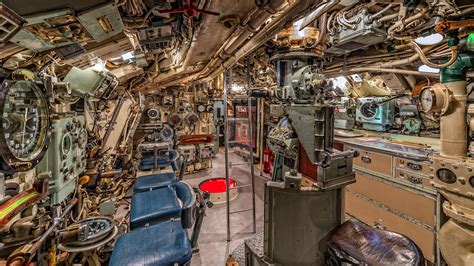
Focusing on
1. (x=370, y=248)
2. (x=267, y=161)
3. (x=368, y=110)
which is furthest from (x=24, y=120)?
(x=267, y=161)

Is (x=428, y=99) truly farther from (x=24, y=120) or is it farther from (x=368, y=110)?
(x=368, y=110)

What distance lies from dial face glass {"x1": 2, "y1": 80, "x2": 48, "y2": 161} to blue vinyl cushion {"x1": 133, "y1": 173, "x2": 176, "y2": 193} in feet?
5.69

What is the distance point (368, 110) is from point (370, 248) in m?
3.71

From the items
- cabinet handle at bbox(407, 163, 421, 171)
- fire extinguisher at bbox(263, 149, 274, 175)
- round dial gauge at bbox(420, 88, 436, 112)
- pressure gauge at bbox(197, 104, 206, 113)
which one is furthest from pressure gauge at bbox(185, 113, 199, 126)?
round dial gauge at bbox(420, 88, 436, 112)

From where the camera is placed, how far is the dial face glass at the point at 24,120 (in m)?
1.37

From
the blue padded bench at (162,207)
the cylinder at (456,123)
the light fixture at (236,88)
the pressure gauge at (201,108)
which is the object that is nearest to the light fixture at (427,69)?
the cylinder at (456,123)

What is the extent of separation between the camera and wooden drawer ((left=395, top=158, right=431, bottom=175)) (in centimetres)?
249

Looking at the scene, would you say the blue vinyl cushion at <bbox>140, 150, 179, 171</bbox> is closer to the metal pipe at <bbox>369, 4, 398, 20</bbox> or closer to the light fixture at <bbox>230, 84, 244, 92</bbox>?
the light fixture at <bbox>230, 84, 244, 92</bbox>

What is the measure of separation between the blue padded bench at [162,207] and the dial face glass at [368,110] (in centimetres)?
390

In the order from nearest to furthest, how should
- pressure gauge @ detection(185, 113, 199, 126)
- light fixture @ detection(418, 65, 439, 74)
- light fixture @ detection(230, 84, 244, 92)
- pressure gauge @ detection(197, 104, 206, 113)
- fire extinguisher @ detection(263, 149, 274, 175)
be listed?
light fixture @ detection(418, 65, 439, 74)
fire extinguisher @ detection(263, 149, 274, 175)
pressure gauge @ detection(185, 113, 199, 126)
pressure gauge @ detection(197, 104, 206, 113)
light fixture @ detection(230, 84, 244, 92)

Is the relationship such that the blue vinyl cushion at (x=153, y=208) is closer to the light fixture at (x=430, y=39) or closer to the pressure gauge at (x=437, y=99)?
the pressure gauge at (x=437, y=99)

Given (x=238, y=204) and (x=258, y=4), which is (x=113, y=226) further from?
(x=238, y=204)

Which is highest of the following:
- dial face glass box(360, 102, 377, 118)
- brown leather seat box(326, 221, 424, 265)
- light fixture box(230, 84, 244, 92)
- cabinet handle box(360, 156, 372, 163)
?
light fixture box(230, 84, 244, 92)

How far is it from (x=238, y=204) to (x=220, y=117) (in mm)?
2116
